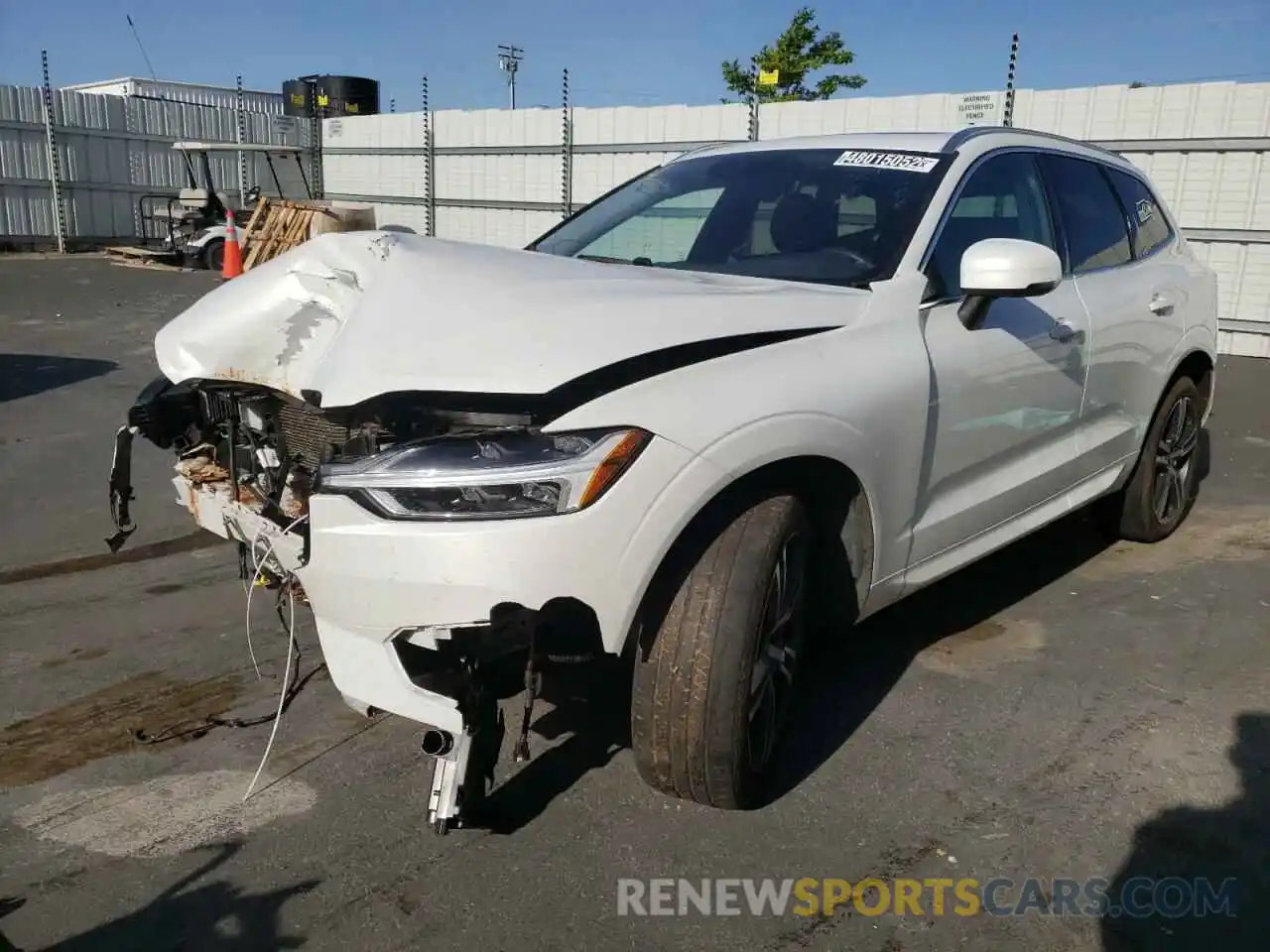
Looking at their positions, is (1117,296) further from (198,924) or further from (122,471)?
(198,924)

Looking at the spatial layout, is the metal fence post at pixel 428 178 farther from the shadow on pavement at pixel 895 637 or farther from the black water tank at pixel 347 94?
the shadow on pavement at pixel 895 637

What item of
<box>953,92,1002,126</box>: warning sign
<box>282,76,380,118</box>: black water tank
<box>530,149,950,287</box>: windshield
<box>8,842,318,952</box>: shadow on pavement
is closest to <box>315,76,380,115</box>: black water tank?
<box>282,76,380,118</box>: black water tank

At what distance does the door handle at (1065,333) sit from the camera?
368cm

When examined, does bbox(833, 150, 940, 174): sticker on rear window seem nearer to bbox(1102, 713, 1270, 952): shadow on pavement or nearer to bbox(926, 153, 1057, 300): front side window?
bbox(926, 153, 1057, 300): front side window

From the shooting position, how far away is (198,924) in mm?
2328

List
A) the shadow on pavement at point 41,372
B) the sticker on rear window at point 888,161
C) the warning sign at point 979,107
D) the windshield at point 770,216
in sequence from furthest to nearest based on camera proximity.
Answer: the warning sign at point 979,107 < the shadow on pavement at point 41,372 < the sticker on rear window at point 888,161 < the windshield at point 770,216

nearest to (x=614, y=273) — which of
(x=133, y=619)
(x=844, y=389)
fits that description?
(x=844, y=389)

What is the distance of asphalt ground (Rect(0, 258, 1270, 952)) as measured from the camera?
7.81ft

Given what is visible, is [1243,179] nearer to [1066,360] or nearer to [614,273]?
[1066,360]

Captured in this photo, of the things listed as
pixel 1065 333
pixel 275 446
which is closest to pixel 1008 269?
pixel 1065 333

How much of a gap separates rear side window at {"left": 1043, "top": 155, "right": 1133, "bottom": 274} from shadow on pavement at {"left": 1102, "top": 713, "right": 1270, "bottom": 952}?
2029 millimetres

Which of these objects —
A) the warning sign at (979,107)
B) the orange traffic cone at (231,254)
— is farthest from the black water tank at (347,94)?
the warning sign at (979,107)

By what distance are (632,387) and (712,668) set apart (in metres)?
0.67

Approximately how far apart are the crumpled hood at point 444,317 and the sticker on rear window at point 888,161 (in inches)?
29.6
